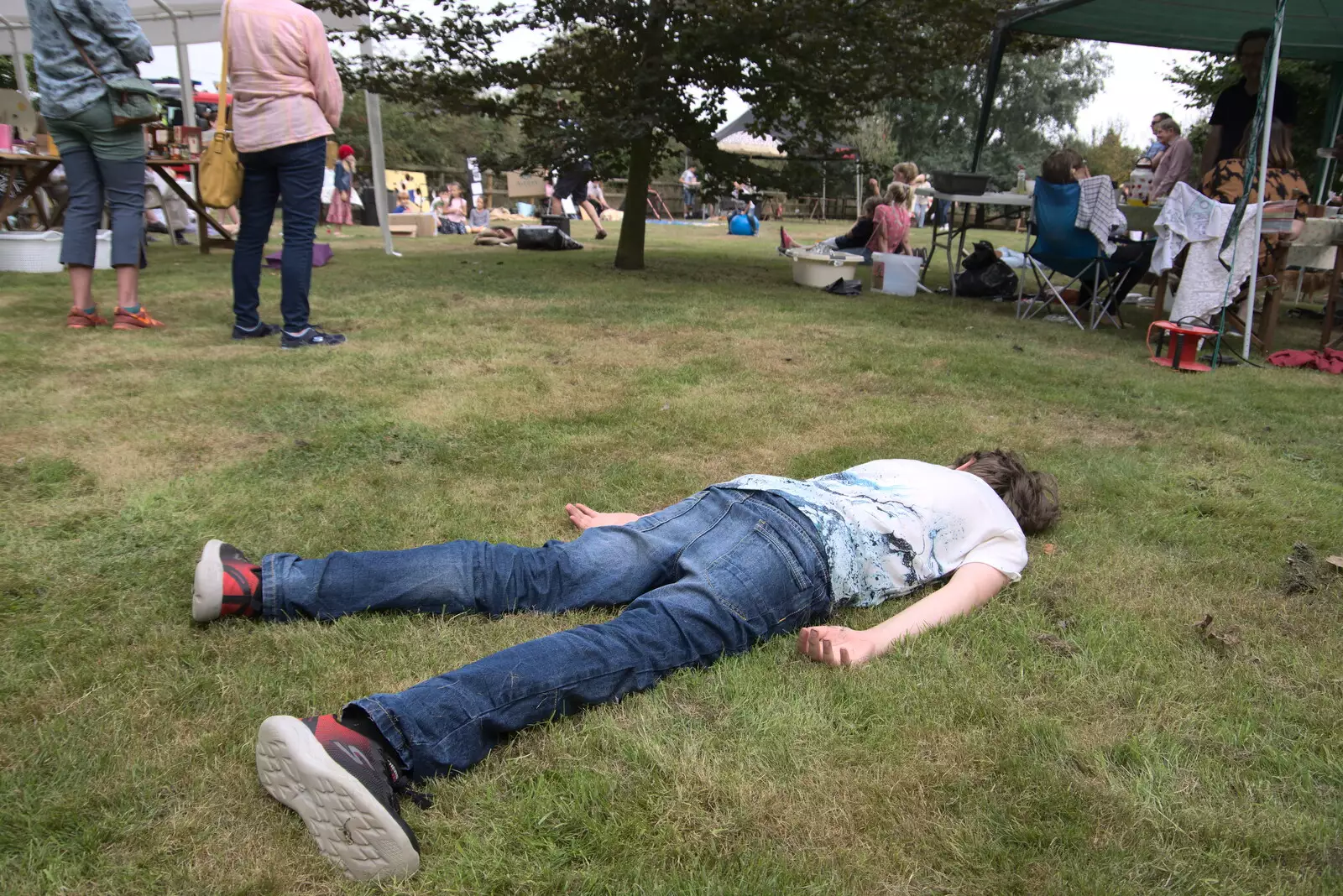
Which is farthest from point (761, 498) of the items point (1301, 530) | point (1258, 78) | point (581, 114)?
point (581, 114)

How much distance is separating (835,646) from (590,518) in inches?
37.8

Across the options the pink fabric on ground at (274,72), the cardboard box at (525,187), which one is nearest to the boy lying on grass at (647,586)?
the pink fabric on ground at (274,72)

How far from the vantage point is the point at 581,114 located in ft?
28.2

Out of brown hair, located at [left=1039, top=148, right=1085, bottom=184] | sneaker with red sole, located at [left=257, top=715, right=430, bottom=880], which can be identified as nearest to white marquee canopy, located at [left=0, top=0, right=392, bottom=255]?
brown hair, located at [left=1039, top=148, right=1085, bottom=184]

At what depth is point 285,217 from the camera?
493 cm

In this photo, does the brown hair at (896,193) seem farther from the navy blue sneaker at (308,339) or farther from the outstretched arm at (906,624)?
the outstretched arm at (906,624)

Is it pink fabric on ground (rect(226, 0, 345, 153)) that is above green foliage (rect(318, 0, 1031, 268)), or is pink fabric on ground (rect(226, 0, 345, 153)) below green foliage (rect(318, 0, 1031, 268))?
below

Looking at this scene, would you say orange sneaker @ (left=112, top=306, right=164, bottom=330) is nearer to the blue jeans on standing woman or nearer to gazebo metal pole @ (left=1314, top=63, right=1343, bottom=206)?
the blue jeans on standing woman

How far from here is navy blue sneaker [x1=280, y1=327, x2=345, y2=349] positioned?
5.04 m

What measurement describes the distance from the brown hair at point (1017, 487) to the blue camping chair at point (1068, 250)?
189 inches

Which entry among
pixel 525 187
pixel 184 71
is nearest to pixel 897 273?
pixel 184 71

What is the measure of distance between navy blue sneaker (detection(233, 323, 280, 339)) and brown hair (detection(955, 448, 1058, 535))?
4.36 meters

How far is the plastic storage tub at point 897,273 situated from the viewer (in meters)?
8.61

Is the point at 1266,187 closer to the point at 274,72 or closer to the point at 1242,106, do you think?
the point at 1242,106
